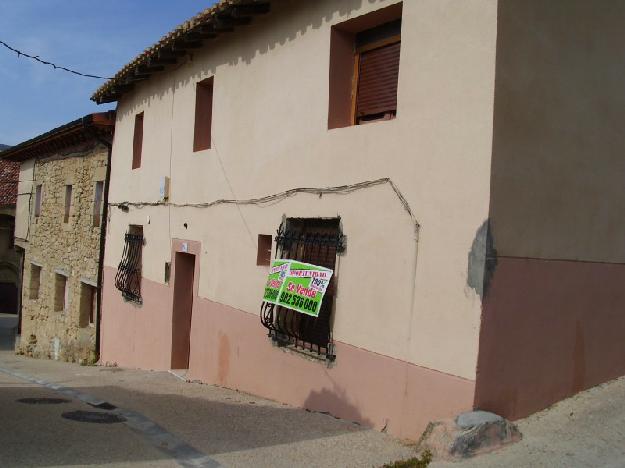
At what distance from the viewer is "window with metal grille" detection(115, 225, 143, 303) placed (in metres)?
11.6

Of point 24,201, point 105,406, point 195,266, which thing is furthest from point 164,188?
point 24,201

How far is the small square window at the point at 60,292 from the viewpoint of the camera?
16.1 meters

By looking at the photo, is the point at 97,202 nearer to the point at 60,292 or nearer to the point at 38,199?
the point at 60,292

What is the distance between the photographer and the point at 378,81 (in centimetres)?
620

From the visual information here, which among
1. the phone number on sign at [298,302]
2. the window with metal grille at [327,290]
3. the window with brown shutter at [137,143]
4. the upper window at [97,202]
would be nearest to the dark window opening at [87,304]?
the upper window at [97,202]

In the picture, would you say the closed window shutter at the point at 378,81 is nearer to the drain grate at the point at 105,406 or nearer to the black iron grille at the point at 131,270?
the drain grate at the point at 105,406

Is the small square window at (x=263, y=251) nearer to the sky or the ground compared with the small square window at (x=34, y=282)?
nearer to the sky

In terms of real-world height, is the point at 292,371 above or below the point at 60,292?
above

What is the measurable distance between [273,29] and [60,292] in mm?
11169

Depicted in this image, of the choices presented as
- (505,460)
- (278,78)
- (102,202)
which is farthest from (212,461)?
(102,202)

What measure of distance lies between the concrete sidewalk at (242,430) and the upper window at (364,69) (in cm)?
291

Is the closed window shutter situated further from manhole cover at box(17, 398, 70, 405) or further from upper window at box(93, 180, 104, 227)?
upper window at box(93, 180, 104, 227)

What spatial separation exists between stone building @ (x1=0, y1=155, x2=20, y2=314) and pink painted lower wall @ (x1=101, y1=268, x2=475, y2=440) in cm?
1479

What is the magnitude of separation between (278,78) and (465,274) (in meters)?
3.68
